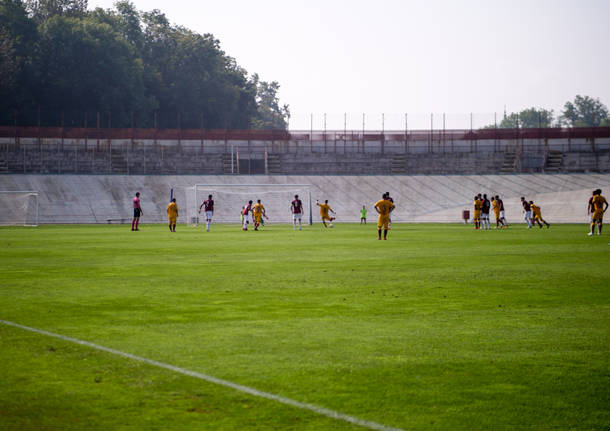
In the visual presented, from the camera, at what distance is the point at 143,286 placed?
1312 cm

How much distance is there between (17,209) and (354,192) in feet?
93.3

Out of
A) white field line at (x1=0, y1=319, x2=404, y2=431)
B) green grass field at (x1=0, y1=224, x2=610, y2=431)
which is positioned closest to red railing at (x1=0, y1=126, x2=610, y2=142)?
green grass field at (x1=0, y1=224, x2=610, y2=431)

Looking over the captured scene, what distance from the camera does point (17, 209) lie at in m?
55.9

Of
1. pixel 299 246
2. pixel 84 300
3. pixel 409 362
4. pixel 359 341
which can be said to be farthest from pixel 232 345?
pixel 299 246

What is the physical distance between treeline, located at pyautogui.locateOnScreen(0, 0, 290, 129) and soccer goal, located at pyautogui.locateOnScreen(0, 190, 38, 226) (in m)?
23.9

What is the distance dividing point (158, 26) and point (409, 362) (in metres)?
110

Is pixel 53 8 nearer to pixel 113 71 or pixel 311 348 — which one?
pixel 113 71

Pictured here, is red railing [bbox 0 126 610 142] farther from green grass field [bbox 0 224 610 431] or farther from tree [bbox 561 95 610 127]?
tree [bbox 561 95 610 127]

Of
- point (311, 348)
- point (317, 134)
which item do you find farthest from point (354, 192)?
point (311, 348)

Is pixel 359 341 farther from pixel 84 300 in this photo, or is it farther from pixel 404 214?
pixel 404 214

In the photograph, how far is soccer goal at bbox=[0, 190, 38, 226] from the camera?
54.6 meters

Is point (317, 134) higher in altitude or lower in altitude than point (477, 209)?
higher

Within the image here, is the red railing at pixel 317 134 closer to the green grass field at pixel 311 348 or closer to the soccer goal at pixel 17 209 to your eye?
the soccer goal at pixel 17 209

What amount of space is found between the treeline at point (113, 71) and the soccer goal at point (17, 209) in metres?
23.9
